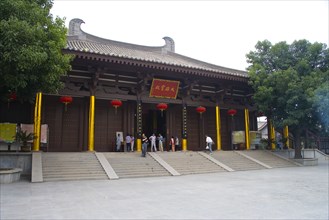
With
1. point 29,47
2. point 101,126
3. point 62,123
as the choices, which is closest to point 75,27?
point 62,123

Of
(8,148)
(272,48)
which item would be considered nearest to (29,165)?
(8,148)

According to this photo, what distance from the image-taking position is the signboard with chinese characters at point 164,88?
47.9ft

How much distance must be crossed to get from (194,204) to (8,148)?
9650mm

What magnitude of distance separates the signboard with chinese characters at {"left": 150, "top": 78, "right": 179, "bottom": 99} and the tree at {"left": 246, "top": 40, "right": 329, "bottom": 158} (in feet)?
14.0

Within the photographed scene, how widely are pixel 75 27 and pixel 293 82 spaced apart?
12.9 metres

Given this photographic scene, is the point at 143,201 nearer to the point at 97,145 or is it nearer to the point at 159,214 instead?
the point at 159,214

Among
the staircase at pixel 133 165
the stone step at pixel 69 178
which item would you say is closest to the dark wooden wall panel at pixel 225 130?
the staircase at pixel 133 165

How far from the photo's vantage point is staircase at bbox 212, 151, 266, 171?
13.3 meters

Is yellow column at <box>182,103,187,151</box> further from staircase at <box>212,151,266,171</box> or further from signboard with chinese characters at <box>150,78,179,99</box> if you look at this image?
staircase at <box>212,151,266,171</box>

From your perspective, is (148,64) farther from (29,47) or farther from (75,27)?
(75,27)

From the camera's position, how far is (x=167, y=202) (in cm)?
561

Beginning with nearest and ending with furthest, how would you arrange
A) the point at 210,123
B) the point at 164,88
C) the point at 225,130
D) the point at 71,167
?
the point at 71,167 → the point at 164,88 → the point at 210,123 → the point at 225,130

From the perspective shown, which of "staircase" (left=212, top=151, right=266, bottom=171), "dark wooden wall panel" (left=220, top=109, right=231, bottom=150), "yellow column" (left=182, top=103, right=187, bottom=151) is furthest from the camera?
"dark wooden wall panel" (left=220, top=109, right=231, bottom=150)

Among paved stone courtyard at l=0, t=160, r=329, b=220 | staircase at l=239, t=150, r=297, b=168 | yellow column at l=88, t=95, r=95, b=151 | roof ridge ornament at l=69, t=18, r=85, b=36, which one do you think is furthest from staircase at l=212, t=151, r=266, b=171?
roof ridge ornament at l=69, t=18, r=85, b=36
